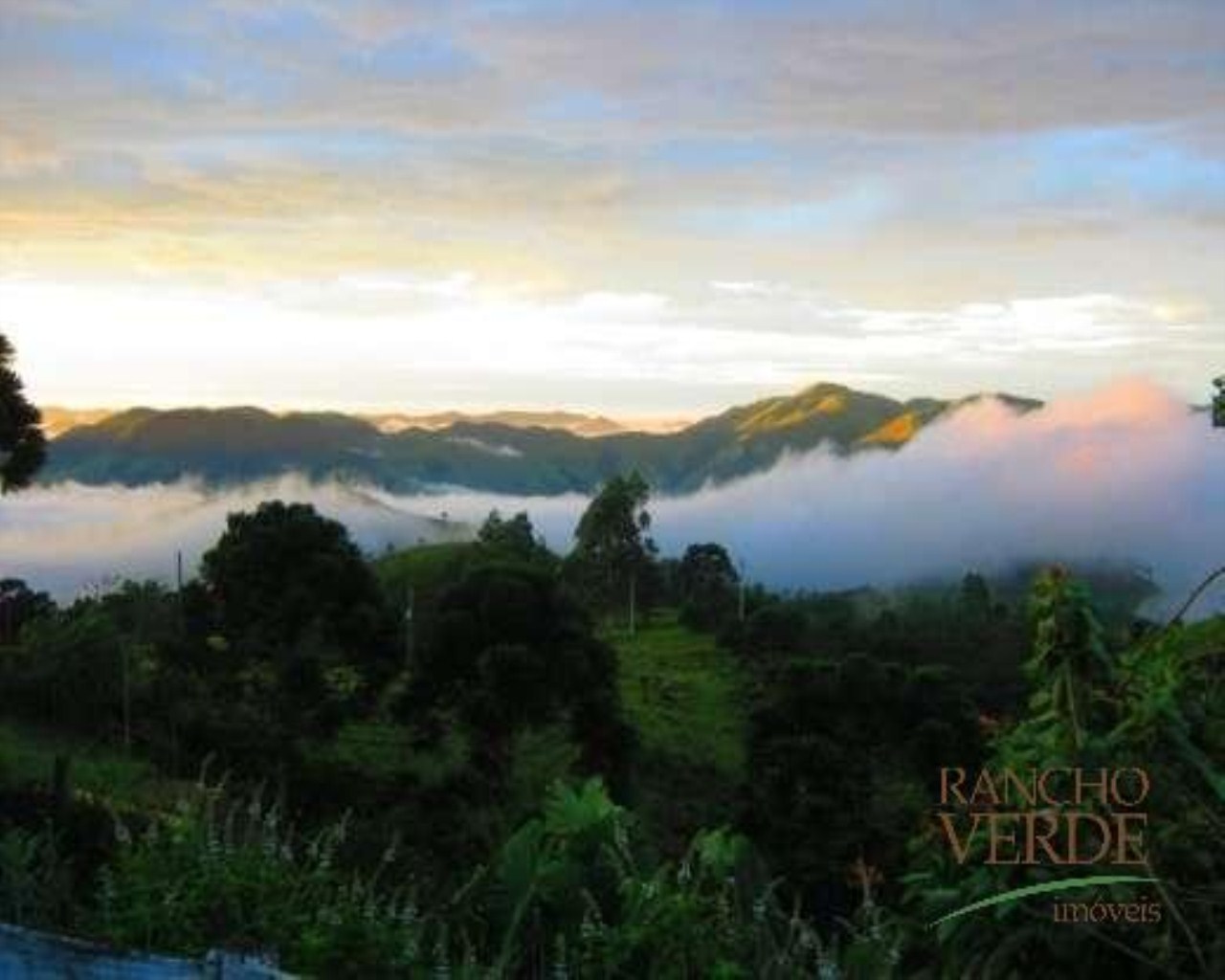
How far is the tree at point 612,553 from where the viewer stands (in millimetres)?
82625

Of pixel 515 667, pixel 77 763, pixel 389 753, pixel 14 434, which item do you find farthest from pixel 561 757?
pixel 14 434

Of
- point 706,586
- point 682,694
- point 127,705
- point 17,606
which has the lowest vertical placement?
point 682,694

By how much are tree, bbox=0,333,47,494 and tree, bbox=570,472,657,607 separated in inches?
2199

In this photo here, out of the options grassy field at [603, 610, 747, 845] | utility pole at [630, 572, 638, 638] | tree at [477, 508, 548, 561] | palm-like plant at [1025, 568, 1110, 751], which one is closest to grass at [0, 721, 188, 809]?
grassy field at [603, 610, 747, 845]

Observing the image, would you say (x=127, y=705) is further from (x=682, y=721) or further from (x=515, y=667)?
(x=682, y=721)

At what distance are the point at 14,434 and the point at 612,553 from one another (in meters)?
59.8

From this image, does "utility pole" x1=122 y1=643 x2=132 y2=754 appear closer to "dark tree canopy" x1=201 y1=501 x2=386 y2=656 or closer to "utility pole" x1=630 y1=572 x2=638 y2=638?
"dark tree canopy" x1=201 y1=501 x2=386 y2=656

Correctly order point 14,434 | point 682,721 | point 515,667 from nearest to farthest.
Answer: point 14,434
point 515,667
point 682,721

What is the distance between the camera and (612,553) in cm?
8431

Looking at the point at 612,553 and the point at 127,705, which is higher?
the point at 612,553

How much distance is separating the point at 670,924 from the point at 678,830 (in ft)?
118

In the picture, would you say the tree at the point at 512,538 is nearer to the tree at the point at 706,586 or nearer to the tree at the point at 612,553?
the tree at the point at 612,553

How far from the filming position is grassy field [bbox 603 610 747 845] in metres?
42.3

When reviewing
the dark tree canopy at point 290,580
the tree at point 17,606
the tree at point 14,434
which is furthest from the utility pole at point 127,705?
the tree at point 14,434
